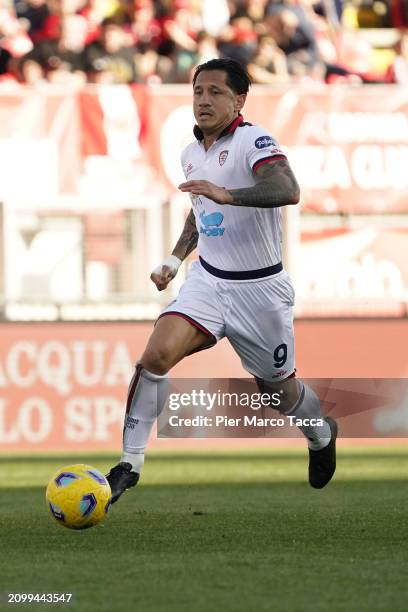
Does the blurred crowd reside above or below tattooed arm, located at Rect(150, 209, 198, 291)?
above

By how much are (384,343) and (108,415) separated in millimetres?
2989

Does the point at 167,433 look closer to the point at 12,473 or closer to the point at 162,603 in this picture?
the point at 12,473

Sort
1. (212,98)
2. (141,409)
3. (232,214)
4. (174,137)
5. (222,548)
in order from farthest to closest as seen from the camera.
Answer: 1. (174,137)
2. (232,214)
3. (212,98)
4. (141,409)
5. (222,548)

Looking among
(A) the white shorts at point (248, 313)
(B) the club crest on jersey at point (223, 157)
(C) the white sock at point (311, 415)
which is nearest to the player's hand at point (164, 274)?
(A) the white shorts at point (248, 313)

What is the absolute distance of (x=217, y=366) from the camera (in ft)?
49.6

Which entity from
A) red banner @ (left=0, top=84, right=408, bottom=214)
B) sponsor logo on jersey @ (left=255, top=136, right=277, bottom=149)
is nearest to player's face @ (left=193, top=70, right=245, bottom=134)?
sponsor logo on jersey @ (left=255, top=136, right=277, bottom=149)

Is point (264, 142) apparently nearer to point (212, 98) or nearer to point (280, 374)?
point (212, 98)

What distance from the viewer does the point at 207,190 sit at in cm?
691

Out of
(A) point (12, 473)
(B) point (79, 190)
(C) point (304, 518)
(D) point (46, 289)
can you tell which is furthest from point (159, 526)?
(B) point (79, 190)

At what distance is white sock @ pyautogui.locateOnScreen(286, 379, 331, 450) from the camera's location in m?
8.23

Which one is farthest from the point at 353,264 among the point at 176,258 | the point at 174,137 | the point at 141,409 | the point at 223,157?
the point at 141,409

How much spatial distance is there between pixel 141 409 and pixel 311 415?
117cm

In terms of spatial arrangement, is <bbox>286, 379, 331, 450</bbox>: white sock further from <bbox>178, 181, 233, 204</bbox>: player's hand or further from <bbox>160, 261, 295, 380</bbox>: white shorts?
<bbox>178, 181, 233, 204</bbox>: player's hand

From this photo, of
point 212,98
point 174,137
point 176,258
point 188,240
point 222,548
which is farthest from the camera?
point 174,137
